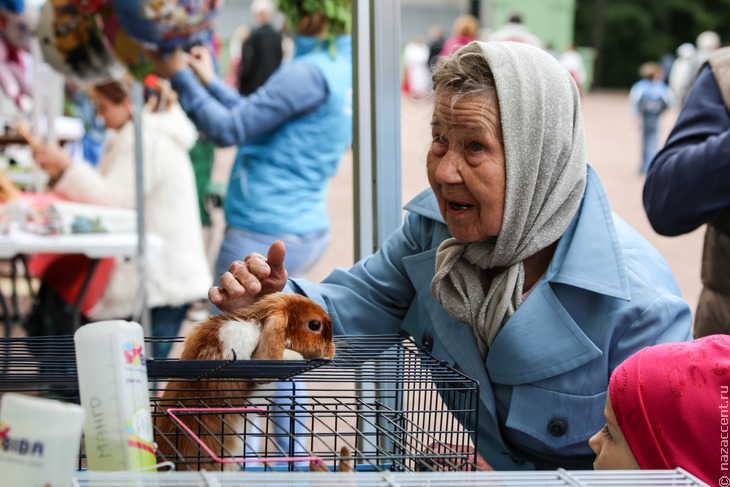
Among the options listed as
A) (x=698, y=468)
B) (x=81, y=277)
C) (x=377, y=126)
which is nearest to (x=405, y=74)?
(x=81, y=277)

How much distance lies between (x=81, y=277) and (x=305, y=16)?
1774mm

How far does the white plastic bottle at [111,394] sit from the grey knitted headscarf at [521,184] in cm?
96

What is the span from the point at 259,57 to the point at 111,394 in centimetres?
897

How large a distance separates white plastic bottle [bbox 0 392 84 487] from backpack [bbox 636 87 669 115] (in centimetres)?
1397

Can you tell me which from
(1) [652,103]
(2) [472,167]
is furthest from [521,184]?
(1) [652,103]

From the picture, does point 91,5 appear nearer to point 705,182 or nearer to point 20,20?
point 20,20

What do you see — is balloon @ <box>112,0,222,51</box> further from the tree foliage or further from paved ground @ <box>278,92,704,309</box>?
the tree foliage

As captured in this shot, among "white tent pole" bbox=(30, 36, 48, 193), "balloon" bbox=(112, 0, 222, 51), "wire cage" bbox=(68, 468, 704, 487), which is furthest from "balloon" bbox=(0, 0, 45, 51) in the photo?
"wire cage" bbox=(68, 468, 704, 487)

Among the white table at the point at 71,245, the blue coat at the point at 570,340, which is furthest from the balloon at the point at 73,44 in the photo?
the blue coat at the point at 570,340

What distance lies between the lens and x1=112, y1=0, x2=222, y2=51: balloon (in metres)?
3.81

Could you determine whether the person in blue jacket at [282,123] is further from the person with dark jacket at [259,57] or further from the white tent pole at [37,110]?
the person with dark jacket at [259,57]

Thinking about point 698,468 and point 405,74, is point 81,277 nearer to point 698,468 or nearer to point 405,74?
point 698,468

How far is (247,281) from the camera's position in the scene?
1.99 metres

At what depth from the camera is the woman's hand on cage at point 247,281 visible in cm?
198
